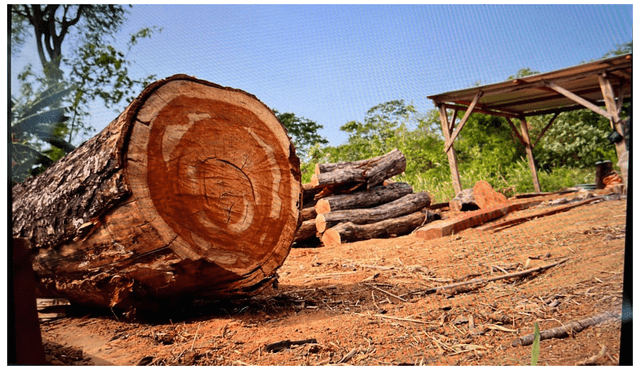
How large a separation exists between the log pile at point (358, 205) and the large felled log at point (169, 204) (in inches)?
A: 86.2

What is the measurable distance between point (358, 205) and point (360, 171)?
0.36m

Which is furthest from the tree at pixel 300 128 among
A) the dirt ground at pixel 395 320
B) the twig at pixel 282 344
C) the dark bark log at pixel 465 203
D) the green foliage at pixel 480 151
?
the twig at pixel 282 344

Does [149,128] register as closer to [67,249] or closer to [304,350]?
[67,249]

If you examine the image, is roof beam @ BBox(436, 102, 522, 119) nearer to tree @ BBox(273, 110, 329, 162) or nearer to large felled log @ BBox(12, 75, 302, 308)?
tree @ BBox(273, 110, 329, 162)

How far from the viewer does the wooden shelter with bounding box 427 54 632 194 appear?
469 centimetres

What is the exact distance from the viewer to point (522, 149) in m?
8.95

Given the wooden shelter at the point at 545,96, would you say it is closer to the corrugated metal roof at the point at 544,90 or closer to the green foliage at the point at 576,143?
the corrugated metal roof at the point at 544,90

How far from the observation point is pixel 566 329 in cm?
145

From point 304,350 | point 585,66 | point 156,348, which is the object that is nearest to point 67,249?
point 156,348

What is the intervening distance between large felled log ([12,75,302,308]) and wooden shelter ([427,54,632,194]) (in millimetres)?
3468

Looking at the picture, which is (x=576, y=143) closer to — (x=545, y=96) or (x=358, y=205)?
(x=545, y=96)

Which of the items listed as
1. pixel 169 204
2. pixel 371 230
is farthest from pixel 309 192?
pixel 169 204

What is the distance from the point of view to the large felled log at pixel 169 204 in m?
1.63
